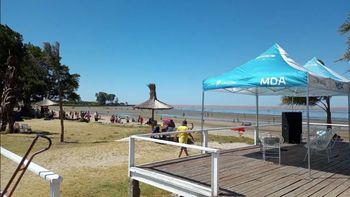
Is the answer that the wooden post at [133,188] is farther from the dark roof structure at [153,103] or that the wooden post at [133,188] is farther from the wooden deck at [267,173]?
the dark roof structure at [153,103]

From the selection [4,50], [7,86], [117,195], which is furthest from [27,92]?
[117,195]

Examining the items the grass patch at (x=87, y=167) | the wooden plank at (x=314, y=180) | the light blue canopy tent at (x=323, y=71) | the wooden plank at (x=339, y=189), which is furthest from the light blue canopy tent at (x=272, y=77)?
the grass patch at (x=87, y=167)

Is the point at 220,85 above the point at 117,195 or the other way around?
above

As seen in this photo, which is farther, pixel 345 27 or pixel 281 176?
pixel 345 27

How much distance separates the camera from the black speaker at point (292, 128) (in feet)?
41.7

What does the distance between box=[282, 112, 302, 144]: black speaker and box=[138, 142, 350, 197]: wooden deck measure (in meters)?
2.42

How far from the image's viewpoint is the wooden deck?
6.15 meters

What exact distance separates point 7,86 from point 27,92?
24428 millimetres

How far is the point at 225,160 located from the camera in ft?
29.4

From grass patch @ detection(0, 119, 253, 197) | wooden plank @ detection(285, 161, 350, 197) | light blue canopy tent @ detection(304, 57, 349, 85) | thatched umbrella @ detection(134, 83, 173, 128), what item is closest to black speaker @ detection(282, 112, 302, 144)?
light blue canopy tent @ detection(304, 57, 349, 85)

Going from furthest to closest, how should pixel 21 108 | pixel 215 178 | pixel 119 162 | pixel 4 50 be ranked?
pixel 21 108
pixel 4 50
pixel 119 162
pixel 215 178

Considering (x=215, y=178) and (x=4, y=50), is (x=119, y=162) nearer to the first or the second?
(x=215, y=178)

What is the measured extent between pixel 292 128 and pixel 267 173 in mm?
5758

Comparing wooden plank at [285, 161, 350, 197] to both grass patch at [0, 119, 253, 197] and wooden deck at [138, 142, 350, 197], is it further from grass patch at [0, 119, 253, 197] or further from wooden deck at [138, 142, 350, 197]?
grass patch at [0, 119, 253, 197]
